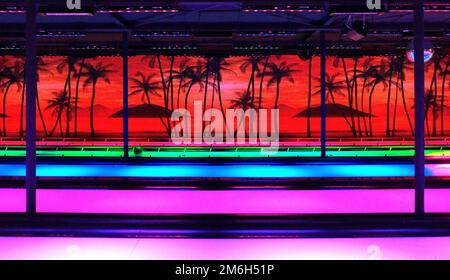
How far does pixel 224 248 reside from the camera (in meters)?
3.68

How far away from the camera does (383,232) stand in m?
3.96

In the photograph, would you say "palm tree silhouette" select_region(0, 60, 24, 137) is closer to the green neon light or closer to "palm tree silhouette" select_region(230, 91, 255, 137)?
the green neon light

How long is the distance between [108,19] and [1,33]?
2.18m

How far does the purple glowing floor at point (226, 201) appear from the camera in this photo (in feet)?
16.2

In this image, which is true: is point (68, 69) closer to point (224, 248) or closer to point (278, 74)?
point (278, 74)

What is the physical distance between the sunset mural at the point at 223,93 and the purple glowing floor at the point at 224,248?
32.1 ft

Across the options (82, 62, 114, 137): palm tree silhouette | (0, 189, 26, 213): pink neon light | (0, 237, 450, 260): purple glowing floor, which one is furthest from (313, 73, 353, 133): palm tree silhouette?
(0, 237, 450, 260): purple glowing floor

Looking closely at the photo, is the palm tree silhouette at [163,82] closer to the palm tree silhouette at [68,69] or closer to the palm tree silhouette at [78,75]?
the palm tree silhouette at [78,75]

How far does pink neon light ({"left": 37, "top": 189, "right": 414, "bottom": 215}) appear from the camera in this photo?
4941mm


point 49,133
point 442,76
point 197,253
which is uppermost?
point 442,76

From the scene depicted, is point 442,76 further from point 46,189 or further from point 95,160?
point 46,189

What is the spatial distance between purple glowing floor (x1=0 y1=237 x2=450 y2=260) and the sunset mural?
9780 mm

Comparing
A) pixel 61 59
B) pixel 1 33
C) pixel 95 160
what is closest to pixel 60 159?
pixel 95 160
